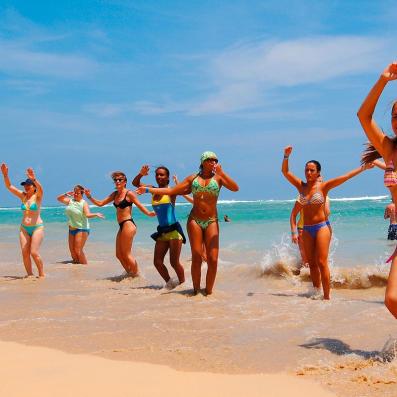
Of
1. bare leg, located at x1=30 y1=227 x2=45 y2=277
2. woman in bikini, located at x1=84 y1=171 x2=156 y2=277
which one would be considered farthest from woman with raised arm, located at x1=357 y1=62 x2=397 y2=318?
bare leg, located at x1=30 y1=227 x2=45 y2=277

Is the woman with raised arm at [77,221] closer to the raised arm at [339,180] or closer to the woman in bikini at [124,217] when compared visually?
the woman in bikini at [124,217]

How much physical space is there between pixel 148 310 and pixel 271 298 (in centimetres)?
199

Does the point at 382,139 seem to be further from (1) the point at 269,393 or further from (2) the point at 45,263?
(2) the point at 45,263

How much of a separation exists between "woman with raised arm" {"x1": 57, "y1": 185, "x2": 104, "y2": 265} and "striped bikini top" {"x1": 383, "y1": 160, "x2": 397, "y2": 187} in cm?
1024

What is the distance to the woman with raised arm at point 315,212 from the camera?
795 centimetres

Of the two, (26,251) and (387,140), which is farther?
(26,251)

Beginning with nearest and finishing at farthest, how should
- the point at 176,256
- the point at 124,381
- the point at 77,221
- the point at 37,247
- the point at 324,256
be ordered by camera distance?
the point at 124,381, the point at 324,256, the point at 176,256, the point at 37,247, the point at 77,221

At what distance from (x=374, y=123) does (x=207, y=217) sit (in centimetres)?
388

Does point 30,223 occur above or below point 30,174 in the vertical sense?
below

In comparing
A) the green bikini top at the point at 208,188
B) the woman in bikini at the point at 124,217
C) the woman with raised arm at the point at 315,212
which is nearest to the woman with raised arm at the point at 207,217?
the green bikini top at the point at 208,188

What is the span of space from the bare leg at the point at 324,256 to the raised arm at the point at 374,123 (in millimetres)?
3585

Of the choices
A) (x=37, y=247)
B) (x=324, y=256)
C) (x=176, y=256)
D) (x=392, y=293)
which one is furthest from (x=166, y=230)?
(x=392, y=293)

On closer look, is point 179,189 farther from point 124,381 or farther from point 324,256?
point 124,381

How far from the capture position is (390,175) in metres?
4.29
